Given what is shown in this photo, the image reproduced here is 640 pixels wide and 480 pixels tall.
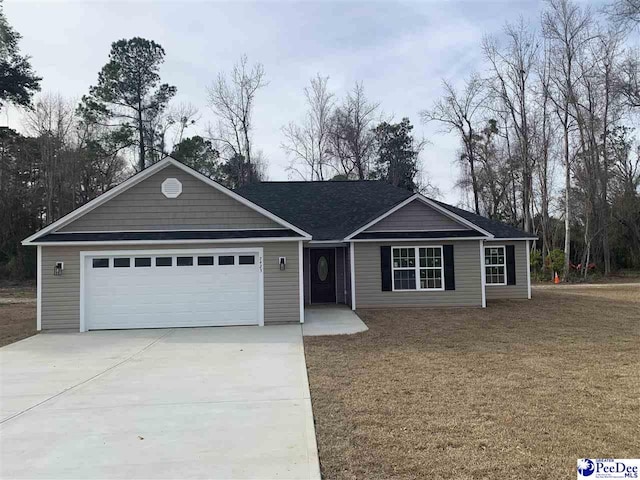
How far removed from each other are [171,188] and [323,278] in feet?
21.8

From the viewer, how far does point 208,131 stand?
32.8 metres

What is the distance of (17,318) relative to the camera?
14.4m

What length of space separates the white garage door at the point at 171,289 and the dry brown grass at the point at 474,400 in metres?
3.18

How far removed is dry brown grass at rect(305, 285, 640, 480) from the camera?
3945 millimetres

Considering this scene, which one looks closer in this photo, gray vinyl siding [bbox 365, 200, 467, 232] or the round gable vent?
the round gable vent

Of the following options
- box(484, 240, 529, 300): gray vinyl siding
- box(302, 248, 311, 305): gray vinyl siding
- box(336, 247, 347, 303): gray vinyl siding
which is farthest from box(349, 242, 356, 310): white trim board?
box(484, 240, 529, 300): gray vinyl siding

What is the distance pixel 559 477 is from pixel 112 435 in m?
4.20

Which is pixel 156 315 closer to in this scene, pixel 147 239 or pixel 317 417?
pixel 147 239

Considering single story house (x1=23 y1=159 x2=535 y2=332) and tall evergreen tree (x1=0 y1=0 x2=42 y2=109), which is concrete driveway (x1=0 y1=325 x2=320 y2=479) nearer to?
single story house (x1=23 y1=159 x2=535 y2=332)

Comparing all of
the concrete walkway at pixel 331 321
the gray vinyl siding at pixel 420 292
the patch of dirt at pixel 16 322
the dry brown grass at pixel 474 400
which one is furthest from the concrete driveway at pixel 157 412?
the gray vinyl siding at pixel 420 292

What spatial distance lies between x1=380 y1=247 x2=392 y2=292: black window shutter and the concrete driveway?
602 centimetres

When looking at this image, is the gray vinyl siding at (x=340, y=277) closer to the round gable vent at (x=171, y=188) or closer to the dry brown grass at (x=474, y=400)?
the dry brown grass at (x=474, y=400)

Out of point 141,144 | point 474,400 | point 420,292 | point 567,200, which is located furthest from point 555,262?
point 141,144

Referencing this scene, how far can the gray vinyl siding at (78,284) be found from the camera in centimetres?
1179
